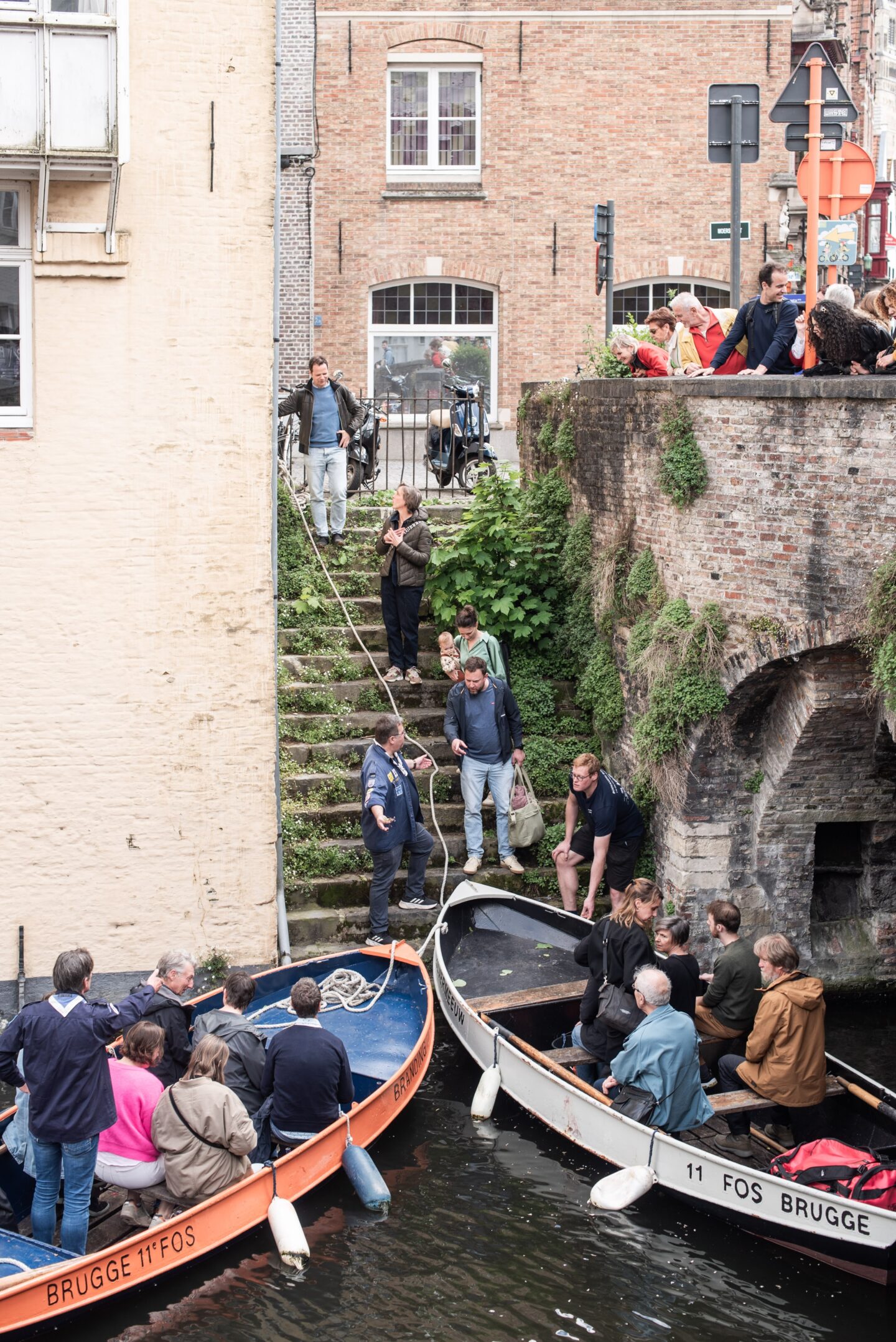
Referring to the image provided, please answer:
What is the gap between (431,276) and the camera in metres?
23.0

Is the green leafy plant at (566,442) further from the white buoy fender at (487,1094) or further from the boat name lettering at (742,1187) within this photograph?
the boat name lettering at (742,1187)

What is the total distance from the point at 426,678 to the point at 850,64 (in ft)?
67.0

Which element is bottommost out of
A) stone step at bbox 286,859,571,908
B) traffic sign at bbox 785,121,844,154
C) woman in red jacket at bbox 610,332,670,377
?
stone step at bbox 286,859,571,908

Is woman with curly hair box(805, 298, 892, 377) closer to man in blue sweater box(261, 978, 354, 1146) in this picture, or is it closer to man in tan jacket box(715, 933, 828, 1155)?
man in tan jacket box(715, 933, 828, 1155)

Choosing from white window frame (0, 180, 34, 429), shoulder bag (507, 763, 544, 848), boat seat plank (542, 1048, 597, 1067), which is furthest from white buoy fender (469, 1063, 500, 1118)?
white window frame (0, 180, 34, 429)

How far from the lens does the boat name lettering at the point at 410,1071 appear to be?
29.9ft

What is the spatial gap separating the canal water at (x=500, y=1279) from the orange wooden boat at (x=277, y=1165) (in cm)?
23

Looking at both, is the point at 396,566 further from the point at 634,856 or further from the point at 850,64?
the point at 850,64

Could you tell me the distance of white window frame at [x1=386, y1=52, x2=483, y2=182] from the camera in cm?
2259

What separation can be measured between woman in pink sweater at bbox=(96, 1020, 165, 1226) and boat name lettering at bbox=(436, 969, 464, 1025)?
9.29 feet

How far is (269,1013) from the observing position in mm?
9914

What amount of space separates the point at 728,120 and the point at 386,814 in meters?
6.23

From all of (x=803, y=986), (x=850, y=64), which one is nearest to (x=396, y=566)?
(x=803, y=986)

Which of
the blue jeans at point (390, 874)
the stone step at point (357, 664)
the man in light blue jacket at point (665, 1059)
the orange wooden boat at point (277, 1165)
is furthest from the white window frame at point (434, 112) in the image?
the man in light blue jacket at point (665, 1059)
